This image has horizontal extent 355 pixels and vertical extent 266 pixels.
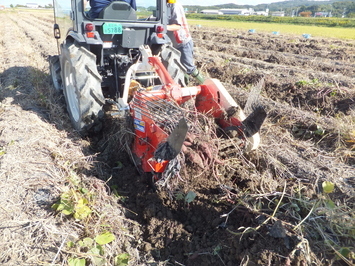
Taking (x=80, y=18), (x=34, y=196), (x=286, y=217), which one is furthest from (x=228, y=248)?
(x=80, y=18)

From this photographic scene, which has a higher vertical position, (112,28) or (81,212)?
(112,28)

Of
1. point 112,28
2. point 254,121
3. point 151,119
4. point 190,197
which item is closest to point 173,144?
point 151,119

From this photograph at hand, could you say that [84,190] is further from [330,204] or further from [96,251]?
[330,204]

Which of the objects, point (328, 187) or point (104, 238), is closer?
point (104, 238)

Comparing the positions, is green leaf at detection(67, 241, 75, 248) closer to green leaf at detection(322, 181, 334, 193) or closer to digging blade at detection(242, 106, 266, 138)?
digging blade at detection(242, 106, 266, 138)

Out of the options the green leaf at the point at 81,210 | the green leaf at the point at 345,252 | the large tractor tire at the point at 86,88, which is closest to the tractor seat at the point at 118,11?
the large tractor tire at the point at 86,88

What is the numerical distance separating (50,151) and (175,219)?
1640 millimetres

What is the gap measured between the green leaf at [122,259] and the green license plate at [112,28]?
8.70 ft

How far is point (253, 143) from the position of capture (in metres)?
3.01

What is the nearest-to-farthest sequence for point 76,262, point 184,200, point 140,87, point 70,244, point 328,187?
point 76,262 → point 70,244 → point 328,187 → point 184,200 → point 140,87

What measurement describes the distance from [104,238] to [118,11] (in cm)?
289

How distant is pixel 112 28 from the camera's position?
150 inches

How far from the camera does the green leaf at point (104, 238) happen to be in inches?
91.0

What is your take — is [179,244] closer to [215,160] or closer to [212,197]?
[212,197]
